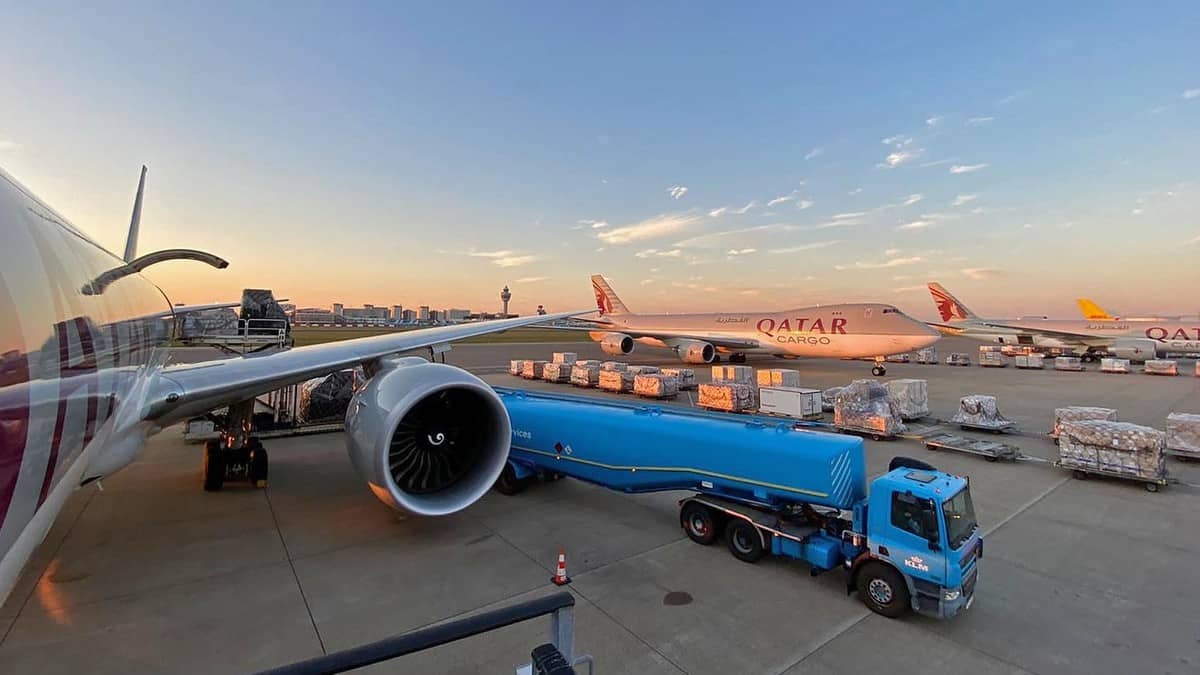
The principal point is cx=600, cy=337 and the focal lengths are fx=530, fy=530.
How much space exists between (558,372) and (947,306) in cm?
4538

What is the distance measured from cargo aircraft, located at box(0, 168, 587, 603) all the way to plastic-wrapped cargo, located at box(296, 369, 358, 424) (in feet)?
16.9

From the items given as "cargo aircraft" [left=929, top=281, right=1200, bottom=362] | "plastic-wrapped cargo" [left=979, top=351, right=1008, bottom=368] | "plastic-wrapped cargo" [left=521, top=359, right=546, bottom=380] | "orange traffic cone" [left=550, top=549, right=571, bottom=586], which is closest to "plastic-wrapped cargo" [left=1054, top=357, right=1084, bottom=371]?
"plastic-wrapped cargo" [left=979, top=351, right=1008, bottom=368]

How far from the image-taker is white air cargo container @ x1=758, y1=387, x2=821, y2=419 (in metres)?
14.2

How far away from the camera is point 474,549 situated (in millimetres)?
6211

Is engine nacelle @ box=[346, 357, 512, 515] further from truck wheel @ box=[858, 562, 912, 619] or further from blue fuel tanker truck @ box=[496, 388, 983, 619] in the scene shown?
truck wheel @ box=[858, 562, 912, 619]

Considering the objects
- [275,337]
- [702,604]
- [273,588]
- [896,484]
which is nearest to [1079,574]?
[896,484]

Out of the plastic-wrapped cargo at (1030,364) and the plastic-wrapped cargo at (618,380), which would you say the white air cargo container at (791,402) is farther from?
the plastic-wrapped cargo at (1030,364)

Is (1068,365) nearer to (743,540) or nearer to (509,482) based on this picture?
(743,540)

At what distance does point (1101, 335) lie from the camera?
3466 cm

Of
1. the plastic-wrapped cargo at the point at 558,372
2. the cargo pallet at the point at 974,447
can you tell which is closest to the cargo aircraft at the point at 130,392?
the cargo pallet at the point at 974,447

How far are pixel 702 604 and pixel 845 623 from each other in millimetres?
1257

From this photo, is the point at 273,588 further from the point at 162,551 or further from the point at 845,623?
the point at 845,623

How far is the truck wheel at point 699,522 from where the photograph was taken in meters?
6.34

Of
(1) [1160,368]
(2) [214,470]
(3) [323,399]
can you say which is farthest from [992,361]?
(2) [214,470]
